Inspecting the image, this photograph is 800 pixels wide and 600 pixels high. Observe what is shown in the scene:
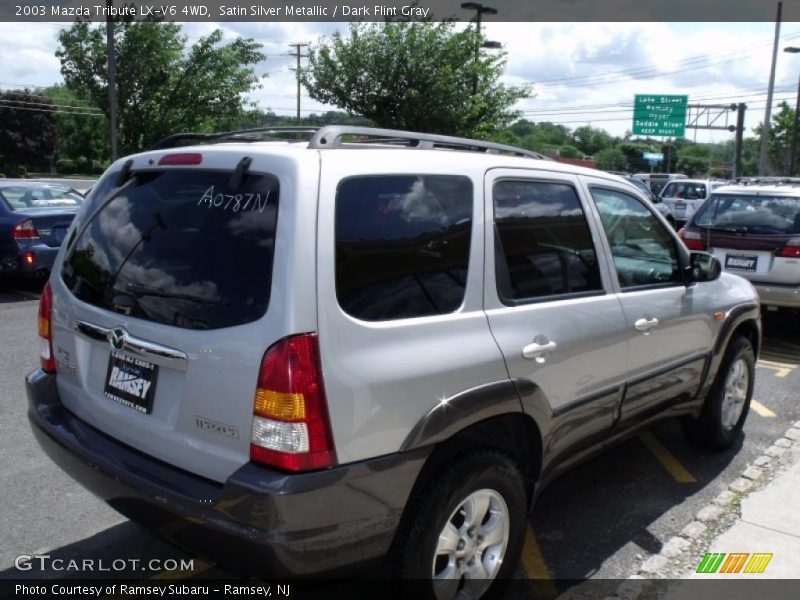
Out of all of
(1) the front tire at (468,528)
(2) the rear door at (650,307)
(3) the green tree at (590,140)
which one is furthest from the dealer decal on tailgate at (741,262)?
(3) the green tree at (590,140)

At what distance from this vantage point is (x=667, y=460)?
4734 mm

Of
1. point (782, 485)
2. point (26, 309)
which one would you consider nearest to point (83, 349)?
point (782, 485)

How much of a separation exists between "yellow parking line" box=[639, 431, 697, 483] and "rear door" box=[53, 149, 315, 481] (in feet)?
10.5

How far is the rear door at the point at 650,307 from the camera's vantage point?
11.9 ft

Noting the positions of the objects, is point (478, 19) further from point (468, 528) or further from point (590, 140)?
point (590, 140)

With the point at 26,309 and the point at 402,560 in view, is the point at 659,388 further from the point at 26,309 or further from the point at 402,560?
the point at 26,309

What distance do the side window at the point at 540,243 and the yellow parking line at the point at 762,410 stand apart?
10.4 ft

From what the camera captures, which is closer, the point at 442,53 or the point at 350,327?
the point at 350,327

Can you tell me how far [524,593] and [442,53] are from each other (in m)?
17.0

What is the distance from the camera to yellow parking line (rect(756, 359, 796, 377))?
23.1ft

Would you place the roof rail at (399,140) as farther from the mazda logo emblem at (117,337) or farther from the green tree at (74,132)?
the green tree at (74,132)

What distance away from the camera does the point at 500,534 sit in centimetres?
288

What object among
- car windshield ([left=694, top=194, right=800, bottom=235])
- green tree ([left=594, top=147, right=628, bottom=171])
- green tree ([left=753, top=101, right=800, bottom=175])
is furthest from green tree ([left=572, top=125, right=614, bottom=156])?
car windshield ([left=694, top=194, right=800, bottom=235])

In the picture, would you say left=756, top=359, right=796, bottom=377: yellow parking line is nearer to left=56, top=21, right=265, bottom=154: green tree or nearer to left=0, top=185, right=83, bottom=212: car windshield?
left=0, top=185, right=83, bottom=212: car windshield
